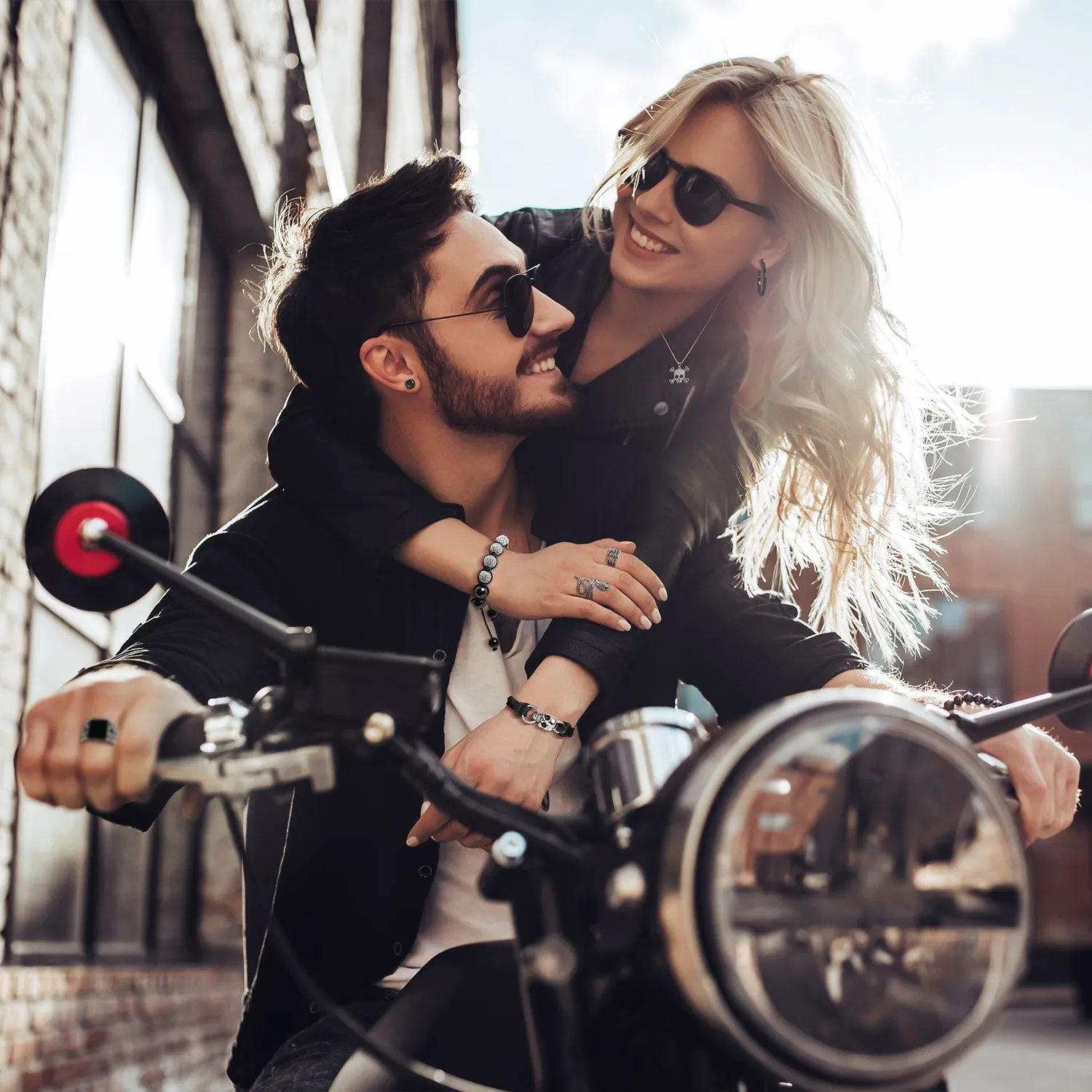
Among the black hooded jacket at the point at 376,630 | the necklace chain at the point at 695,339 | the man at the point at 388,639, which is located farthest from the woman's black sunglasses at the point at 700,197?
the man at the point at 388,639

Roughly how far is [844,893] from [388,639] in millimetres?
1170

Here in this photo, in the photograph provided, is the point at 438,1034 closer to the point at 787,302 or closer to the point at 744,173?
the point at 787,302

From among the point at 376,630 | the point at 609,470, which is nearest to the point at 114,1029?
the point at 376,630

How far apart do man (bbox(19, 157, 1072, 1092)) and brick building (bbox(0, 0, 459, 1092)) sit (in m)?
0.46

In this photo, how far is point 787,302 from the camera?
2701mm

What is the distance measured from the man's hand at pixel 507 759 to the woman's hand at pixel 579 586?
0.26 metres

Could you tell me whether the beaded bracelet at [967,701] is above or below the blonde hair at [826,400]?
below

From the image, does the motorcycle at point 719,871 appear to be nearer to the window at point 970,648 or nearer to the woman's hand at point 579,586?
the woman's hand at point 579,586

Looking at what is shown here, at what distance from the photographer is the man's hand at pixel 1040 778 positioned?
1.43 metres

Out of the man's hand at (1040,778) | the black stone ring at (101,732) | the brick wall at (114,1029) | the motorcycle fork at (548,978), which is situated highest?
the black stone ring at (101,732)

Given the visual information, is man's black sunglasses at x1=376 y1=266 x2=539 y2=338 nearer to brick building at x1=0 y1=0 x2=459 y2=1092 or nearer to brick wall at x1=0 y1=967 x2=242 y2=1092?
brick building at x1=0 y1=0 x2=459 y2=1092

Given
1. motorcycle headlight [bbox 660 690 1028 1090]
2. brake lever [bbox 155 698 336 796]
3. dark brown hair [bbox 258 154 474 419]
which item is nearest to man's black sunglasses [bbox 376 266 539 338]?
dark brown hair [bbox 258 154 474 419]

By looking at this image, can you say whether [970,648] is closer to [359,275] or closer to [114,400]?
[114,400]

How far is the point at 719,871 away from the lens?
840mm
